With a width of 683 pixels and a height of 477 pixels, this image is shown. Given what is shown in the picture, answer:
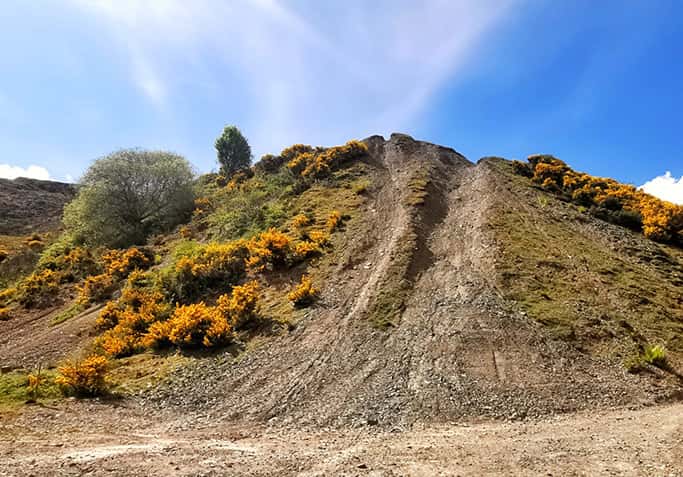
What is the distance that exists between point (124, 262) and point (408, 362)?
20892 mm

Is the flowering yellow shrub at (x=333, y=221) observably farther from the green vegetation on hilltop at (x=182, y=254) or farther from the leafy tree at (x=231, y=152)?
the leafy tree at (x=231, y=152)

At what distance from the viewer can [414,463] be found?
7.47 meters

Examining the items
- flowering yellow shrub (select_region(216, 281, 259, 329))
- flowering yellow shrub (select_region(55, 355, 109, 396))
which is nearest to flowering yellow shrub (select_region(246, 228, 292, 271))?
flowering yellow shrub (select_region(216, 281, 259, 329))

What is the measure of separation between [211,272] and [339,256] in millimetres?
6902

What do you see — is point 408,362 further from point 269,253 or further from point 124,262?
point 124,262

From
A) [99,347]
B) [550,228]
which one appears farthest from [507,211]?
[99,347]

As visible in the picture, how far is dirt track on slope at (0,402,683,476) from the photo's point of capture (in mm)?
7184

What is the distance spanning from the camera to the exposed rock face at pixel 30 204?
177 ft

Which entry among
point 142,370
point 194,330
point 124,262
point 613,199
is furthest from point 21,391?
point 613,199

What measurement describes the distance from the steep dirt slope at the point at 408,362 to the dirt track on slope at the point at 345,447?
0.75m

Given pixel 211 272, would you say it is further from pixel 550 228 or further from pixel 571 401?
pixel 550 228

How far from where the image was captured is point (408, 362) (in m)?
12.1

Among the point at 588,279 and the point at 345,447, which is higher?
the point at 588,279

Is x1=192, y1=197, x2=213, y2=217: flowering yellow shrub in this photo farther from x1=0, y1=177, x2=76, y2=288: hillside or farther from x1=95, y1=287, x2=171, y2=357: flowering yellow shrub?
x1=95, y1=287, x2=171, y2=357: flowering yellow shrub
